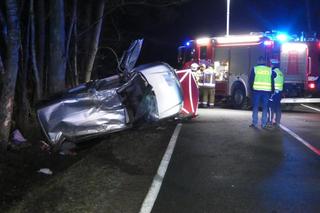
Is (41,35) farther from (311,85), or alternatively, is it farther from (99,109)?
(311,85)

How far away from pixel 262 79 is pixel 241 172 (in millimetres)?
5504

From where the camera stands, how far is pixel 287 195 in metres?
7.13

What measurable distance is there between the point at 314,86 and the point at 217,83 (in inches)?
145

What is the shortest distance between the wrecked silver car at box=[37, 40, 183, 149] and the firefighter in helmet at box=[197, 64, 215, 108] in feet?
24.6

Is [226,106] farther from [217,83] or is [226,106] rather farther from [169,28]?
[169,28]

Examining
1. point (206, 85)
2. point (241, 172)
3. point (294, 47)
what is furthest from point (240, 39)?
point (241, 172)

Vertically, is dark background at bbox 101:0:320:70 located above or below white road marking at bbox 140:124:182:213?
above

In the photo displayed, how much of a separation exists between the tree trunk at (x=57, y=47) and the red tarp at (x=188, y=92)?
3.29 metres

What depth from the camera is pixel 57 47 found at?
1336 cm

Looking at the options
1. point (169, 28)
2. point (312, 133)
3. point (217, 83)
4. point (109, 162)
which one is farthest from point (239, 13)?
point (109, 162)

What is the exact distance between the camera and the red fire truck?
20031mm

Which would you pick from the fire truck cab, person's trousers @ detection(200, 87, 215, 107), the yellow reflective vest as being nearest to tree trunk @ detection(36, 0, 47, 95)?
the yellow reflective vest

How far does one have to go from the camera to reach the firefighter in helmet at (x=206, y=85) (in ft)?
65.0

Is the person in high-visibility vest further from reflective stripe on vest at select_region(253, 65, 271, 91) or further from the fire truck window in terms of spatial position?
the fire truck window
